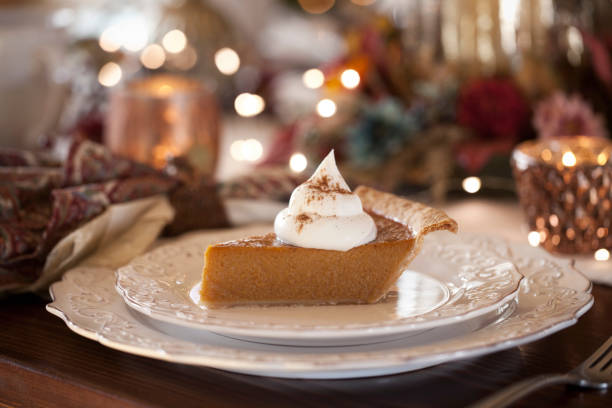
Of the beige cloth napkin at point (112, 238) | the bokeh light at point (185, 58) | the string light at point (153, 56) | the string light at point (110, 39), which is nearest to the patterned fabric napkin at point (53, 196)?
the beige cloth napkin at point (112, 238)

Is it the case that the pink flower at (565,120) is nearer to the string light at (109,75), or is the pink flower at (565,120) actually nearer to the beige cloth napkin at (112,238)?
the beige cloth napkin at (112,238)

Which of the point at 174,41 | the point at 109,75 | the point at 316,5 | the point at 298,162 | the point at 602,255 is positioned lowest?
the point at 602,255

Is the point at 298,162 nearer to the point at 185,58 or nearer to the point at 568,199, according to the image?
the point at 568,199

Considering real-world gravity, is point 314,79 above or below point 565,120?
above

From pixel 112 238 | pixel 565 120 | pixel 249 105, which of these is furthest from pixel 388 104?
pixel 249 105

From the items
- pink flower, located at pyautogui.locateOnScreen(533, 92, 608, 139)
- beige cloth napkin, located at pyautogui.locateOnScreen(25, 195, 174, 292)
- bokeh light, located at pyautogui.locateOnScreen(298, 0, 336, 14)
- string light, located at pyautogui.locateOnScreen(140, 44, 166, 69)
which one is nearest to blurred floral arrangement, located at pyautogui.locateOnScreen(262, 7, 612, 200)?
pink flower, located at pyautogui.locateOnScreen(533, 92, 608, 139)

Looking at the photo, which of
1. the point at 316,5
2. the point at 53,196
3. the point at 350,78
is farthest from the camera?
the point at 316,5
